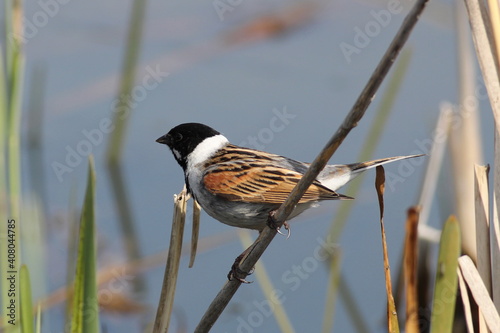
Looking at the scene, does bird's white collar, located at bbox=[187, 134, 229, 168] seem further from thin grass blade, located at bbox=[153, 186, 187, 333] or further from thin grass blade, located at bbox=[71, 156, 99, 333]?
thin grass blade, located at bbox=[71, 156, 99, 333]

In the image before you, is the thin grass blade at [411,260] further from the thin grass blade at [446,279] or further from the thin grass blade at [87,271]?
the thin grass blade at [87,271]

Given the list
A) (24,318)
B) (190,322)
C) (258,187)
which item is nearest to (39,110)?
(190,322)

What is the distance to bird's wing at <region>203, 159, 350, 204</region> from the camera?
3095 mm

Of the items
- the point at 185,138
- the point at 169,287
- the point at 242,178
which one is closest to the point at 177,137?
the point at 185,138

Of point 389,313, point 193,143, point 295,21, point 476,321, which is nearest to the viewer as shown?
point 389,313

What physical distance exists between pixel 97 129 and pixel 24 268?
372 centimetres

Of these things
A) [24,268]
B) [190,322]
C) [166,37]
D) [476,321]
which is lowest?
[190,322]

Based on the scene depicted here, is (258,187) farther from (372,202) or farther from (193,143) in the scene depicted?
(372,202)

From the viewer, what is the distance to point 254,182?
10.6ft

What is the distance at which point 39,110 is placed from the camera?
5.54 metres

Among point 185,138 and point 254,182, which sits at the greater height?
point 185,138

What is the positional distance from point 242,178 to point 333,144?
1.40 metres

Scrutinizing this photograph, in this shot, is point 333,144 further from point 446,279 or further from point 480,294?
point 480,294

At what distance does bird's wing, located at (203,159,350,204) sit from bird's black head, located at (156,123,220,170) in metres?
0.19
